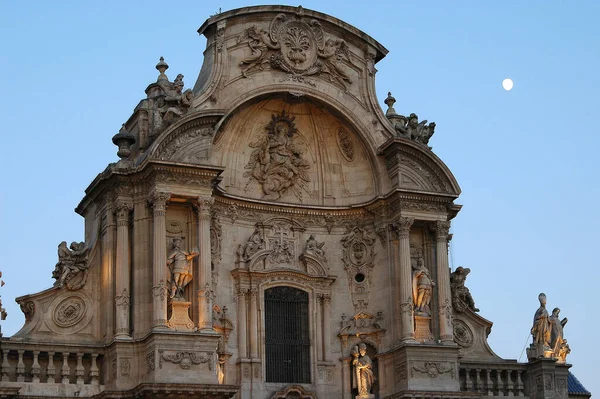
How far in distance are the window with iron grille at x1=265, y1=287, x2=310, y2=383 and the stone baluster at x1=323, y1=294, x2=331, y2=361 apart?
0.37 m

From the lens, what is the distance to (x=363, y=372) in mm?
27203

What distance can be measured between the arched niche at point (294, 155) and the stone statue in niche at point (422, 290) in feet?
7.34

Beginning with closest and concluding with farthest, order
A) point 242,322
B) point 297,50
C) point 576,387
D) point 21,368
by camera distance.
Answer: point 21,368 < point 242,322 < point 297,50 < point 576,387

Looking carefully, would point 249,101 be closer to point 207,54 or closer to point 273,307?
point 207,54

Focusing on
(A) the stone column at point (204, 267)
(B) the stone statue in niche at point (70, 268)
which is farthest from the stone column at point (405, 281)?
(B) the stone statue in niche at point (70, 268)

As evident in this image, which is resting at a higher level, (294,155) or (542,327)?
(294,155)

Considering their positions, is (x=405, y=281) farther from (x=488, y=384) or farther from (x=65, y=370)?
(x=65, y=370)

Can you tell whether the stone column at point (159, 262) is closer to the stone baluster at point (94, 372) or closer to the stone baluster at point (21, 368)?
the stone baluster at point (94, 372)

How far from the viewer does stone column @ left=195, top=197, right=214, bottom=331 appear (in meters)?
25.2

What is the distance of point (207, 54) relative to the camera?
2794 cm

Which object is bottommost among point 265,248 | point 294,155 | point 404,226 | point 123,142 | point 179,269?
point 179,269

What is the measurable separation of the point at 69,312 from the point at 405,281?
7.14 m

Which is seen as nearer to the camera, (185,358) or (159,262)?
(185,358)

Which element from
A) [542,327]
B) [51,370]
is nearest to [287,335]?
[51,370]
